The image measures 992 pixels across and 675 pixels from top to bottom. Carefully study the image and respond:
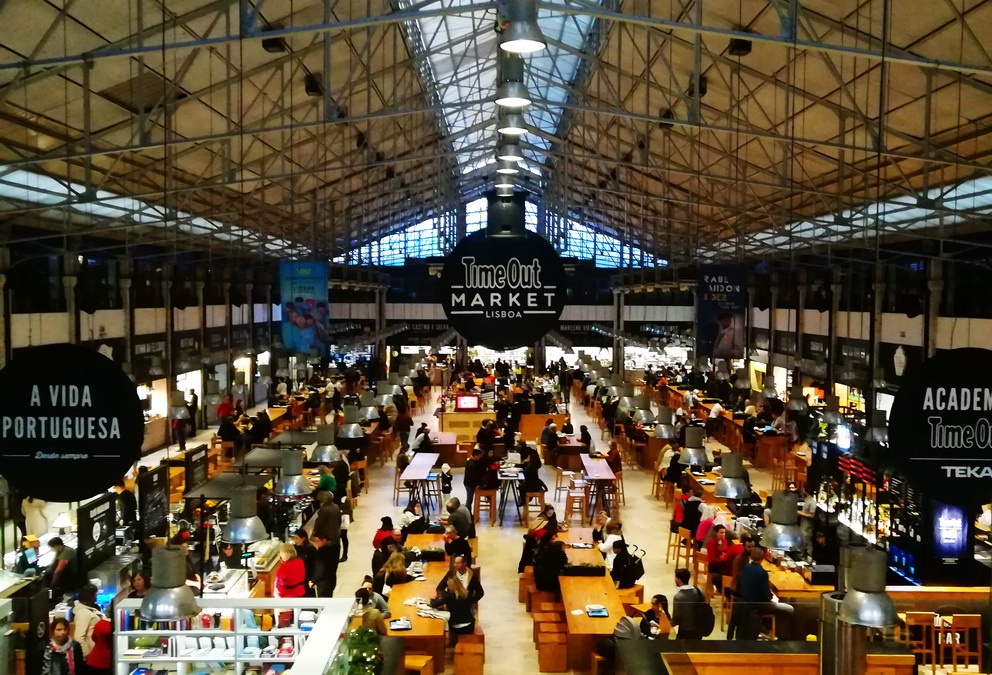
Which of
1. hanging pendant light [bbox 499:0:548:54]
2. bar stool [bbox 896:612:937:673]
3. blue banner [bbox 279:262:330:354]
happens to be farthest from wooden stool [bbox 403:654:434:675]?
blue banner [bbox 279:262:330:354]

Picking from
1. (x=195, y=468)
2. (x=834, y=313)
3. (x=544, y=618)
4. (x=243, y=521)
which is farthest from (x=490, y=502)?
(x=834, y=313)

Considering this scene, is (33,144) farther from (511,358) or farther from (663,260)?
(511,358)

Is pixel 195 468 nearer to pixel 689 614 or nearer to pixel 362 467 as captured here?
pixel 362 467

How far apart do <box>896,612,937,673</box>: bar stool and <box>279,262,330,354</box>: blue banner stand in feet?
29.5

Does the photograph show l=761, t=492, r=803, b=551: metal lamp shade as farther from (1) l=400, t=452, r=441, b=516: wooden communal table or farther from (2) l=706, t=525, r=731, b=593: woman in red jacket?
(1) l=400, t=452, r=441, b=516: wooden communal table

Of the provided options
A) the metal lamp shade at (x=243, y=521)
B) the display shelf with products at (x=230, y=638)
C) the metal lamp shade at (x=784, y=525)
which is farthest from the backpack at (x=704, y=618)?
the metal lamp shade at (x=243, y=521)

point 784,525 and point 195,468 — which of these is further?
point 195,468

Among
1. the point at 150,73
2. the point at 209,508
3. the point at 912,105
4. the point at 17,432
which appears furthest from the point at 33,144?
the point at 912,105

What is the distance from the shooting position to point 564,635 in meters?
8.82

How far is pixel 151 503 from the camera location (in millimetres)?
10555

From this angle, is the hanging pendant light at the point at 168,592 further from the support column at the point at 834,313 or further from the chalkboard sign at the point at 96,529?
the support column at the point at 834,313

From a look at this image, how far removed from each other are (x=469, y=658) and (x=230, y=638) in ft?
7.24

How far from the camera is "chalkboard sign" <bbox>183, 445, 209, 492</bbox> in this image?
12258mm

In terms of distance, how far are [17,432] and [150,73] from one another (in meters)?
6.78
